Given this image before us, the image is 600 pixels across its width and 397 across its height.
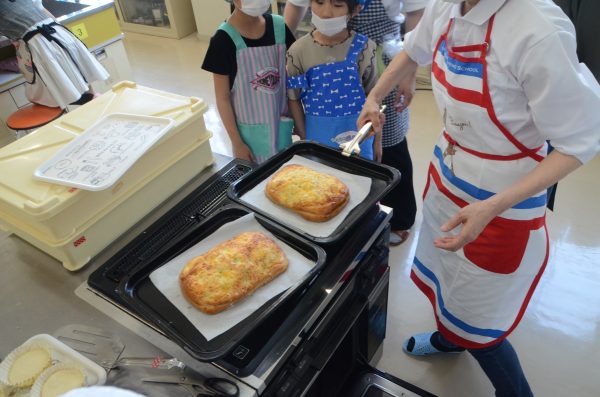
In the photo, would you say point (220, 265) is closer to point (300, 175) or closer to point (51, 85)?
point (300, 175)

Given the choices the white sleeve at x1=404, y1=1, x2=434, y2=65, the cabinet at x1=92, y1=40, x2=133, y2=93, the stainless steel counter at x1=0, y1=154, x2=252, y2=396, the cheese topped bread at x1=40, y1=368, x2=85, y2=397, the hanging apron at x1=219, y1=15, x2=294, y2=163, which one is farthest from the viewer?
the cabinet at x1=92, y1=40, x2=133, y2=93

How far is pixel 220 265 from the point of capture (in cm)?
87

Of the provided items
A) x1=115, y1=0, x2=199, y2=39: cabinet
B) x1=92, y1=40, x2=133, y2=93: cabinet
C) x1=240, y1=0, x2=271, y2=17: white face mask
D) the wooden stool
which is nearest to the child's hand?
x1=240, y1=0, x2=271, y2=17: white face mask

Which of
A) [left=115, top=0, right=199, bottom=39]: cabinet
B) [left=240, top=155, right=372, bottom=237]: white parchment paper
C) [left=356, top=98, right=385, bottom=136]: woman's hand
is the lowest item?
[left=115, top=0, right=199, bottom=39]: cabinet

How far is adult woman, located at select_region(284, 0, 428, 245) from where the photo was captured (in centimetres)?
152

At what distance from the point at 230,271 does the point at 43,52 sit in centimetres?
228

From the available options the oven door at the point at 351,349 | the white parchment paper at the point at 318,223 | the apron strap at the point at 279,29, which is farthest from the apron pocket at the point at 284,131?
the oven door at the point at 351,349

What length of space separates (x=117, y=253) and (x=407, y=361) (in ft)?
3.83

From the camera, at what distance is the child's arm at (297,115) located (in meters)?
1.62

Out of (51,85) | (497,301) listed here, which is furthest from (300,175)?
(51,85)

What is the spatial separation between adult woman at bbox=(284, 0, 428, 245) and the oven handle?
32.6 inches

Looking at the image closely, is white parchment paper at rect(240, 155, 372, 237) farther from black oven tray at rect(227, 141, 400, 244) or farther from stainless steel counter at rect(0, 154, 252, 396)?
stainless steel counter at rect(0, 154, 252, 396)

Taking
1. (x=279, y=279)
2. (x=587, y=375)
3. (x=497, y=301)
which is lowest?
(x=587, y=375)

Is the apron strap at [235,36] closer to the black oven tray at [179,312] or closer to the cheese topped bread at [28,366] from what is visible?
the black oven tray at [179,312]
